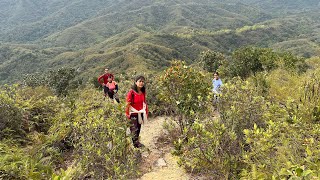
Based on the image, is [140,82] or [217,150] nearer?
[217,150]

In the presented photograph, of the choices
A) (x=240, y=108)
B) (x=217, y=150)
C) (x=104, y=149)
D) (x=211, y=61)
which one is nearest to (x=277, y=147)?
(x=217, y=150)

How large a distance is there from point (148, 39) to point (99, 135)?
115 m

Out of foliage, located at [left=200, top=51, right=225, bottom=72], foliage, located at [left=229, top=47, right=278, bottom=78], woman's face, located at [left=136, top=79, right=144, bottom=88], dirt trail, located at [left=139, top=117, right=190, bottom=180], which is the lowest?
foliage, located at [left=200, top=51, right=225, bottom=72]

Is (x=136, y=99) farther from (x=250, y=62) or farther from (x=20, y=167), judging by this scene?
(x=250, y=62)

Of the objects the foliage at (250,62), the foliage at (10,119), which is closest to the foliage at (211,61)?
the foliage at (250,62)

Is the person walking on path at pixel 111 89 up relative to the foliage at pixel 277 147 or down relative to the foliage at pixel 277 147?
down

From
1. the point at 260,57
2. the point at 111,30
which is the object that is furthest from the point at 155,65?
the point at 111,30

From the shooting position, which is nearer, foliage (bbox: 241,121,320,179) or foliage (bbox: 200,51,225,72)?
foliage (bbox: 241,121,320,179)

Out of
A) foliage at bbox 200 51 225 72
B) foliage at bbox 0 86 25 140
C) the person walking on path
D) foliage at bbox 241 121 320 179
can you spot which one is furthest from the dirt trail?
foliage at bbox 200 51 225 72

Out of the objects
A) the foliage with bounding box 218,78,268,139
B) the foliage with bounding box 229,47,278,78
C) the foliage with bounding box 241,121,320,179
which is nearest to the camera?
the foliage with bounding box 241,121,320,179

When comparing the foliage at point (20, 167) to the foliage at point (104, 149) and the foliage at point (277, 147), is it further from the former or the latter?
the foliage at point (277, 147)

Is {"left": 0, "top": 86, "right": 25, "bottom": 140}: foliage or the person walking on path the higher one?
{"left": 0, "top": 86, "right": 25, "bottom": 140}: foliage

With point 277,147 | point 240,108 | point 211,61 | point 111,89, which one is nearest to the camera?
point 277,147

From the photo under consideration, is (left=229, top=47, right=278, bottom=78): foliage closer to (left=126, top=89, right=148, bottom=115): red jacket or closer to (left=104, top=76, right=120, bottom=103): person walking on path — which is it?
(left=104, top=76, right=120, bottom=103): person walking on path
